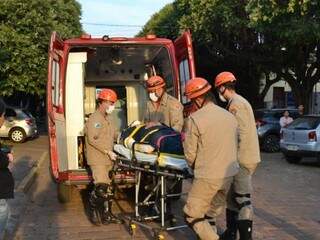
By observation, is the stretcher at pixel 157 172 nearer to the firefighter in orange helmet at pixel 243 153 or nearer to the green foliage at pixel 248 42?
the firefighter in orange helmet at pixel 243 153

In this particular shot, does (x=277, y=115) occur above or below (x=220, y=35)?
below

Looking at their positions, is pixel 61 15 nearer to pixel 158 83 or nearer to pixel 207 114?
pixel 158 83

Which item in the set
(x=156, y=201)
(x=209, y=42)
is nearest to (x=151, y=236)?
(x=156, y=201)

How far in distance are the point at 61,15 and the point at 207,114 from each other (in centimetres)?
2527

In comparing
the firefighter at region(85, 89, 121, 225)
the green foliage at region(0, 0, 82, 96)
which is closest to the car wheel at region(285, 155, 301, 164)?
the firefighter at region(85, 89, 121, 225)

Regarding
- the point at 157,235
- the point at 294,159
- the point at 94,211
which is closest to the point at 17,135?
the point at 294,159

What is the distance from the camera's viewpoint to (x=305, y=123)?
1759 cm

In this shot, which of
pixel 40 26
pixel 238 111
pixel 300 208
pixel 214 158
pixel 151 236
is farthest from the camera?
pixel 40 26

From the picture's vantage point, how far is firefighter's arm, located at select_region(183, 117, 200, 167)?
6.00m

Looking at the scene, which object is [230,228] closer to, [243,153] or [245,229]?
[245,229]

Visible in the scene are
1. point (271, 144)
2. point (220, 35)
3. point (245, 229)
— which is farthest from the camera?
point (220, 35)

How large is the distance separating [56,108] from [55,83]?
37cm

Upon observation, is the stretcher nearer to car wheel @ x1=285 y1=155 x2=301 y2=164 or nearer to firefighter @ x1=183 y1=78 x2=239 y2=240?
firefighter @ x1=183 y1=78 x2=239 y2=240

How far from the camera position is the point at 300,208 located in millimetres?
9969
